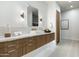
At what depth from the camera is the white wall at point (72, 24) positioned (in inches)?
466

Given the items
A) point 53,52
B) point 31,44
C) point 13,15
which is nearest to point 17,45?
point 31,44

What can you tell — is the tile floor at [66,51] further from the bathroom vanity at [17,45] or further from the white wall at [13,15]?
the white wall at [13,15]

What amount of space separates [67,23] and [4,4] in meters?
8.87

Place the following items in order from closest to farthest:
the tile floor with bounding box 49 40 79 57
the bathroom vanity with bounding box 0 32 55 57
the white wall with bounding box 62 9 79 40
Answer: the bathroom vanity with bounding box 0 32 55 57 < the tile floor with bounding box 49 40 79 57 < the white wall with bounding box 62 9 79 40

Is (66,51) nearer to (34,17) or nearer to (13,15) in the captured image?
(34,17)

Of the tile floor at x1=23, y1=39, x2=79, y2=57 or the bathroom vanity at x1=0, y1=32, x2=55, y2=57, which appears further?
the tile floor at x1=23, y1=39, x2=79, y2=57

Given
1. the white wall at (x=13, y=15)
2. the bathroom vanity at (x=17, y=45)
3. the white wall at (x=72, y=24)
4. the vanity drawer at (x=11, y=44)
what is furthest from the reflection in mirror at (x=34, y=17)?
the white wall at (x=72, y=24)

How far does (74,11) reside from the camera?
11.8 metres

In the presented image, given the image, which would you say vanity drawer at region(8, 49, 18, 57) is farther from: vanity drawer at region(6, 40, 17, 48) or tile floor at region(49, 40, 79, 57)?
tile floor at region(49, 40, 79, 57)

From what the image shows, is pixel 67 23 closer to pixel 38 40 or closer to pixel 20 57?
pixel 38 40

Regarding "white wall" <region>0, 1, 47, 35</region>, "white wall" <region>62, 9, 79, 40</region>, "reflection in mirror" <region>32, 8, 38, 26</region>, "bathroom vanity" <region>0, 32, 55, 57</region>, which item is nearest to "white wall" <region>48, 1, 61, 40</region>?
"reflection in mirror" <region>32, 8, 38, 26</region>

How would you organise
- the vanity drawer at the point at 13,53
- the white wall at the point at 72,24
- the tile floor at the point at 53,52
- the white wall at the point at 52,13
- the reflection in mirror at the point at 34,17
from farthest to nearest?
the white wall at the point at 72,24 < the white wall at the point at 52,13 < the reflection in mirror at the point at 34,17 < the tile floor at the point at 53,52 < the vanity drawer at the point at 13,53

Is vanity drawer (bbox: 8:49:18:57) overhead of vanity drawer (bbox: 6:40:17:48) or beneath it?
beneath

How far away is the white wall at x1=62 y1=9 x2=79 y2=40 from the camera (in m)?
11.8
